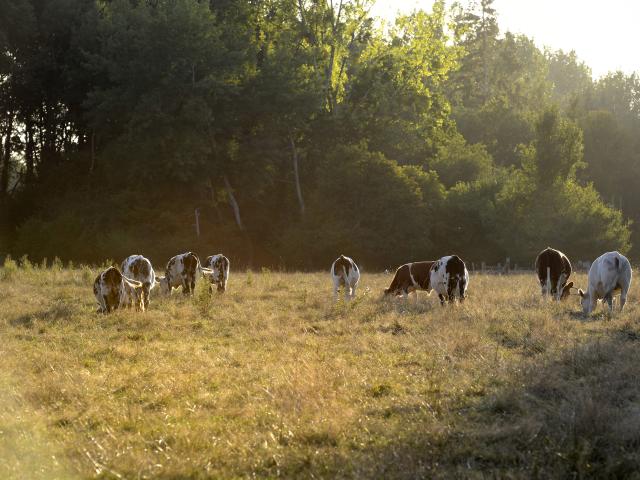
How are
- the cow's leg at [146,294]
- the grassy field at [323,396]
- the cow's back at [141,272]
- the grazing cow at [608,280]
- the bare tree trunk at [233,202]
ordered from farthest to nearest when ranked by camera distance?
the bare tree trunk at [233,202]
the cow's back at [141,272]
the cow's leg at [146,294]
the grazing cow at [608,280]
the grassy field at [323,396]

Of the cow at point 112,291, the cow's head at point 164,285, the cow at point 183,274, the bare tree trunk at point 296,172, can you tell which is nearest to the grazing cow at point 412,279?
the cow at point 183,274

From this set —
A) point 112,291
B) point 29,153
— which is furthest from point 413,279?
point 29,153

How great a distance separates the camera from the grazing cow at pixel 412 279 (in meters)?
18.3

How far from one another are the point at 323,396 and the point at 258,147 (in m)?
34.5

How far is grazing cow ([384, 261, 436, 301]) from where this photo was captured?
18.3 m

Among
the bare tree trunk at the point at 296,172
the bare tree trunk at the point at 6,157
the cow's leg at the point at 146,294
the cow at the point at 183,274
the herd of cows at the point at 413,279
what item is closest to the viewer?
the herd of cows at the point at 413,279

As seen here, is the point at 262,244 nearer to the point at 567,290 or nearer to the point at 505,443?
the point at 567,290

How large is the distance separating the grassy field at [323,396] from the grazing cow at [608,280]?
1.65ft

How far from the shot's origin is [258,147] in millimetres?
41594

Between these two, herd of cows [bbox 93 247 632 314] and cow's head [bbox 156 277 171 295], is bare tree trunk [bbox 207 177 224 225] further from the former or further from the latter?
cow's head [bbox 156 277 171 295]

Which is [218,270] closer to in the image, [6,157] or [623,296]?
[623,296]

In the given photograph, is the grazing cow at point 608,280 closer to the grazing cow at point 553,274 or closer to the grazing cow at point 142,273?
the grazing cow at point 553,274

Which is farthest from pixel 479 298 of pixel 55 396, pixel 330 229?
pixel 330 229

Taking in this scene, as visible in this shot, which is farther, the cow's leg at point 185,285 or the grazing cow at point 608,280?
the cow's leg at point 185,285
